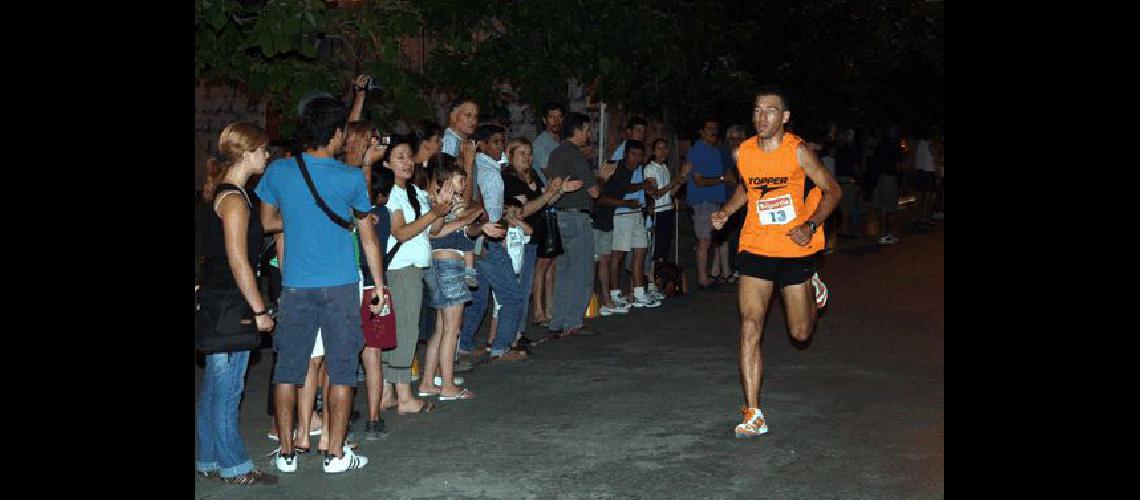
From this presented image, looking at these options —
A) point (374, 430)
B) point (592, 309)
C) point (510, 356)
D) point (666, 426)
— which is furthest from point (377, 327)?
point (592, 309)

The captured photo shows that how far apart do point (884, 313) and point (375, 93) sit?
5.53 metres

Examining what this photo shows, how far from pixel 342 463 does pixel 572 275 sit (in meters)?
5.58

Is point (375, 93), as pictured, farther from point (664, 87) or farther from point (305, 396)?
point (664, 87)

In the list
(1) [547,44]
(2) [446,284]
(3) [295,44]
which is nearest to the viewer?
(2) [446,284]

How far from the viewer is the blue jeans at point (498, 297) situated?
37.2ft

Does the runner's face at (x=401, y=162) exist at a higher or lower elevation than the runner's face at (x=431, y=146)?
lower

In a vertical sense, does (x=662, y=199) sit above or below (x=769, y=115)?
below

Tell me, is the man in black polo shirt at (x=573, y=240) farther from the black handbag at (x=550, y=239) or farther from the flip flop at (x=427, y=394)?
the flip flop at (x=427, y=394)

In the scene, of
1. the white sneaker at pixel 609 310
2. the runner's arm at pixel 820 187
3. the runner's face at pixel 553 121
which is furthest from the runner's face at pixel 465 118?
the white sneaker at pixel 609 310

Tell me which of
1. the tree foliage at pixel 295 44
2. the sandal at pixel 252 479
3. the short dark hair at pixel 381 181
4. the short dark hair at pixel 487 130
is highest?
the tree foliage at pixel 295 44

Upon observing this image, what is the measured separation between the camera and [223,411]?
289 inches

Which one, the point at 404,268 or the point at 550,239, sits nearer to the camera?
the point at 404,268

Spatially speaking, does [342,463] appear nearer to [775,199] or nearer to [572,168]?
[775,199]

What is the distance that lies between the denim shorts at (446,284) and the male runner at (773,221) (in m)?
1.91
